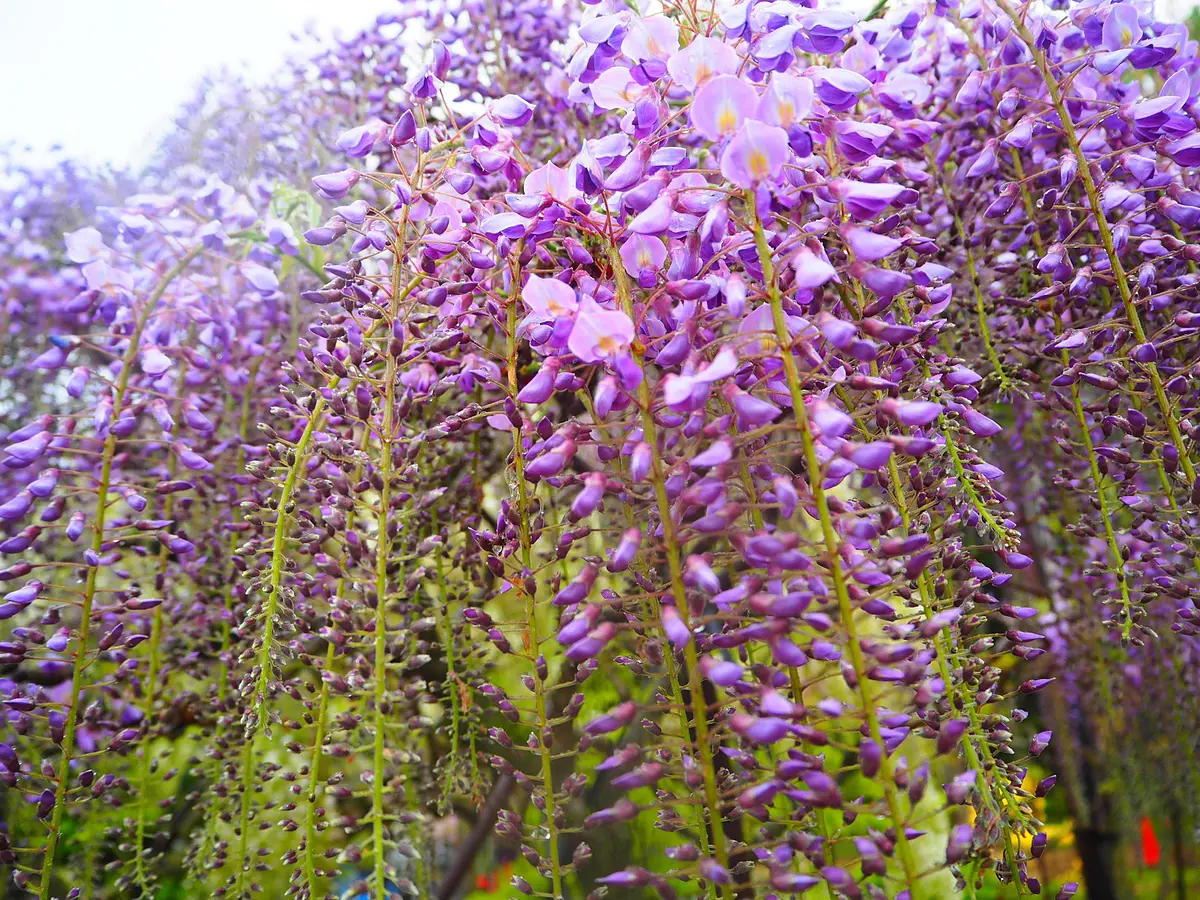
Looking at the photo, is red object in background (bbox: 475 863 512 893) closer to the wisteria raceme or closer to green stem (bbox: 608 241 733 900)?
the wisteria raceme

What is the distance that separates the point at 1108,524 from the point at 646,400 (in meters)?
0.65

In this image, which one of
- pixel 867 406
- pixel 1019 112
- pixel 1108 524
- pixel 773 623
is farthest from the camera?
pixel 1019 112

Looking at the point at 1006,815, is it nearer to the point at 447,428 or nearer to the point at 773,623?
the point at 773,623

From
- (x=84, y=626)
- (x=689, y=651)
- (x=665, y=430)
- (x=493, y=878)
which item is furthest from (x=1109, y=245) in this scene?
(x=493, y=878)

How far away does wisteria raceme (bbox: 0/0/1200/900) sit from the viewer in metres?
0.62

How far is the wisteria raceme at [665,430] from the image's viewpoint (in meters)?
0.62

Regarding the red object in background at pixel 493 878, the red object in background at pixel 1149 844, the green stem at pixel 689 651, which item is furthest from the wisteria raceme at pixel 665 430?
A: the red object in background at pixel 1149 844

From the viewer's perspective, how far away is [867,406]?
75 cm

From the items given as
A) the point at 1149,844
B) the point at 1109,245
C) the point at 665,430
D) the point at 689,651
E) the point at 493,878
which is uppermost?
the point at 1109,245

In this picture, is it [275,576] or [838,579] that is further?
[275,576]

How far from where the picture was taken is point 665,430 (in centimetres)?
77

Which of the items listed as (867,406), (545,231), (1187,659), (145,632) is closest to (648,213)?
(545,231)

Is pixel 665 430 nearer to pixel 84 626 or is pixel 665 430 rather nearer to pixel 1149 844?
pixel 84 626

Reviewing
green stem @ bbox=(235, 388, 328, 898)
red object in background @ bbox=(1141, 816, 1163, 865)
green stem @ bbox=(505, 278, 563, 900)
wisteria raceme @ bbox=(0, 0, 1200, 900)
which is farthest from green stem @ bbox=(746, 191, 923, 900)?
red object in background @ bbox=(1141, 816, 1163, 865)
